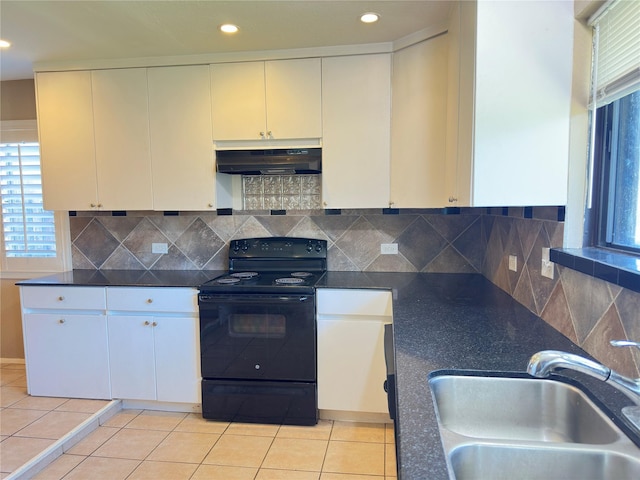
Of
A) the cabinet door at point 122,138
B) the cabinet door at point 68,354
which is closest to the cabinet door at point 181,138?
the cabinet door at point 122,138

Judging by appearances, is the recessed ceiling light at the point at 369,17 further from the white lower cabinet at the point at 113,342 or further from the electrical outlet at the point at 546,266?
the white lower cabinet at the point at 113,342

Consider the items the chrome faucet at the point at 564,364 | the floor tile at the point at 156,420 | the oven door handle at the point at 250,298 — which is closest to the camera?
the chrome faucet at the point at 564,364

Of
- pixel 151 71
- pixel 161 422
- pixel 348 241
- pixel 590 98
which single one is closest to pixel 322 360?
pixel 348 241

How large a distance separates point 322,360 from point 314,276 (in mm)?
569

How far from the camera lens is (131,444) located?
7.62 ft

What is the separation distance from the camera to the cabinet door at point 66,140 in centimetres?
275

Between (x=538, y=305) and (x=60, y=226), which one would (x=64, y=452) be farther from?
(x=538, y=305)

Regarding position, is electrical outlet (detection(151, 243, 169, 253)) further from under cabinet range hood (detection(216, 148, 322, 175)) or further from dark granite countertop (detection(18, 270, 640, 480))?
under cabinet range hood (detection(216, 148, 322, 175))

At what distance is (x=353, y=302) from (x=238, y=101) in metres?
1.53

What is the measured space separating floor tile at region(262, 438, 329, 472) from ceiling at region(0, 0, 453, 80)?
7.81 feet

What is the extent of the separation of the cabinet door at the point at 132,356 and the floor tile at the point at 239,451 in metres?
0.66

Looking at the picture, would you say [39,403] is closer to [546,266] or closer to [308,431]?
[308,431]

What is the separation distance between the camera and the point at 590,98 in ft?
4.76

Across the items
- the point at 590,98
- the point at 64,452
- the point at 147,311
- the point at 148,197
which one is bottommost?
the point at 64,452
